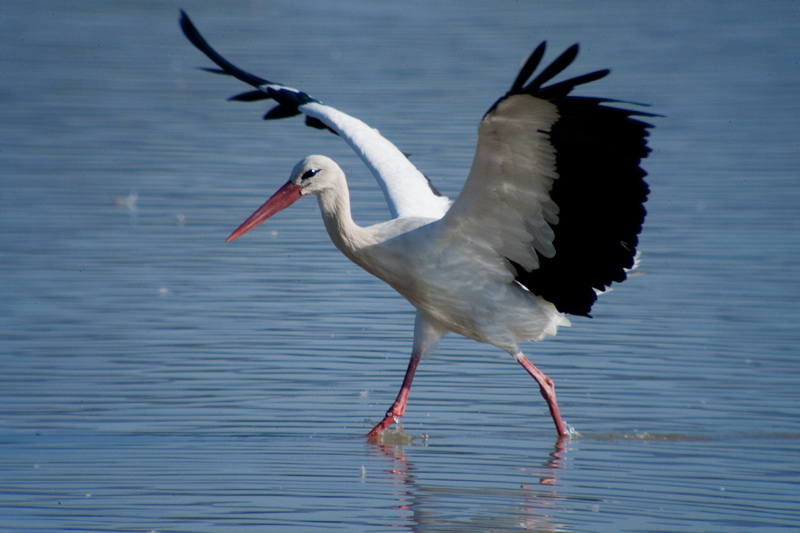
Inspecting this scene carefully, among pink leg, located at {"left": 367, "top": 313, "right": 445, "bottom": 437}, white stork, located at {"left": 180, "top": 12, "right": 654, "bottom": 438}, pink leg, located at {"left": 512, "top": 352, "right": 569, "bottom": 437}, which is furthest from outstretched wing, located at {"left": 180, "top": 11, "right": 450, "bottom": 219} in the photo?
pink leg, located at {"left": 512, "top": 352, "right": 569, "bottom": 437}

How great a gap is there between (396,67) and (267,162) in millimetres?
7700

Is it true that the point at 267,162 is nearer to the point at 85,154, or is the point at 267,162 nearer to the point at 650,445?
the point at 85,154

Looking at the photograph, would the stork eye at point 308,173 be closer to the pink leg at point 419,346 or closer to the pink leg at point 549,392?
the pink leg at point 419,346

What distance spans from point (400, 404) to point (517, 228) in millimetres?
1165

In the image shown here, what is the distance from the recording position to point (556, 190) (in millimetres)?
6457

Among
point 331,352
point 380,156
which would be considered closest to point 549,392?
point 331,352

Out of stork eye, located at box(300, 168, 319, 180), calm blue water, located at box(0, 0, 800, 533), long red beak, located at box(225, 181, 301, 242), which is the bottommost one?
calm blue water, located at box(0, 0, 800, 533)

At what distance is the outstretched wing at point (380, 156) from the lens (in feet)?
25.7

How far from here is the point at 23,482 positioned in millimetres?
5898

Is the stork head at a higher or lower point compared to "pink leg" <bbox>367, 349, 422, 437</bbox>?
higher

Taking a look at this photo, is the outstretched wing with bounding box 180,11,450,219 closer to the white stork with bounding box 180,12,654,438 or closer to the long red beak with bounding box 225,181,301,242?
the white stork with bounding box 180,12,654,438

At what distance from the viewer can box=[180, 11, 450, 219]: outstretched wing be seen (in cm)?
785

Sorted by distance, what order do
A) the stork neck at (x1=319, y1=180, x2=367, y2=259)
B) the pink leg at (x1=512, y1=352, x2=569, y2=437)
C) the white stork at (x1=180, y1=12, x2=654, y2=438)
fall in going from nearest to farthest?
the white stork at (x1=180, y1=12, x2=654, y2=438)
the stork neck at (x1=319, y1=180, x2=367, y2=259)
the pink leg at (x1=512, y1=352, x2=569, y2=437)

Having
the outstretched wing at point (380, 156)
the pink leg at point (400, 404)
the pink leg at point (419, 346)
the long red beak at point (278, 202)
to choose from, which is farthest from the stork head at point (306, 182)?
the pink leg at point (400, 404)
